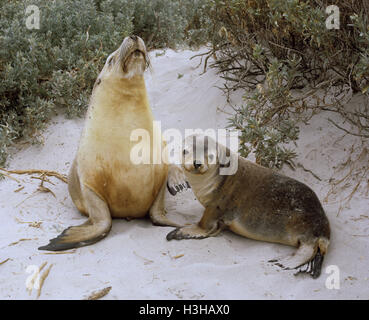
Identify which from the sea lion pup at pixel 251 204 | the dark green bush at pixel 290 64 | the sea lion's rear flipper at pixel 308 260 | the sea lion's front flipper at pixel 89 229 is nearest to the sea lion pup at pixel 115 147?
the sea lion's front flipper at pixel 89 229

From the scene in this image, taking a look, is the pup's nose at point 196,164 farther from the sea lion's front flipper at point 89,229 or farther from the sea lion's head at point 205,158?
the sea lion's front flipper at point 89,229

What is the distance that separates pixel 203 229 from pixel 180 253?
0.27 m

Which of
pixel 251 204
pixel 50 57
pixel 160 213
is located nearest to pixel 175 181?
pixel 160 213

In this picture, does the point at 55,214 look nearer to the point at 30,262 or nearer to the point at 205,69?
the point at 30,262

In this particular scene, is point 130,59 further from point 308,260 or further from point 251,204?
point 308,260

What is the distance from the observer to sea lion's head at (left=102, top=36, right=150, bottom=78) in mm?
3131

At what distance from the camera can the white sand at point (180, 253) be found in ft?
8.28

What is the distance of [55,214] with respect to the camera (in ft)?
11.6

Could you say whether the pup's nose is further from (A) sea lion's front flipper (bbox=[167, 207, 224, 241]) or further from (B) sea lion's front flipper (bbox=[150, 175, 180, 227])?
(B) sea lion's front flipper (bbox=[150, 175, 180, 227])

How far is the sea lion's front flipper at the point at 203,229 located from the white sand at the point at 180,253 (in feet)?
0.14

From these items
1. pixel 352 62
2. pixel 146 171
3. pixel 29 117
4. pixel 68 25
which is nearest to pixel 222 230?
pixel 146 171

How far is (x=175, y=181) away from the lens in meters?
3.60
